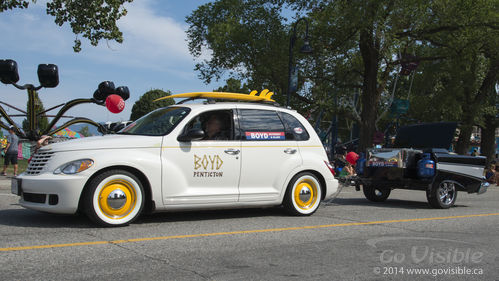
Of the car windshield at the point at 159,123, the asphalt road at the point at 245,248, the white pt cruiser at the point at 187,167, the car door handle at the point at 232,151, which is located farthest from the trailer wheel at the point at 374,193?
the car windshield at the point at 159,123

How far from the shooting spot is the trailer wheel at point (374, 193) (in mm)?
11148

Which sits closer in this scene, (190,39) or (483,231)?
(483,231)

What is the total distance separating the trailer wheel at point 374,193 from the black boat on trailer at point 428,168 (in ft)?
1.49

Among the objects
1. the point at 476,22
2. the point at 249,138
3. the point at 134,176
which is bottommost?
the point at 134,176

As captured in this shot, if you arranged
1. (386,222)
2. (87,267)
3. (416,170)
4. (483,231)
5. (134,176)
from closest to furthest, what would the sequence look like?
(87,267)
(134,176)
(483,231)
(386,222)
(416,170)

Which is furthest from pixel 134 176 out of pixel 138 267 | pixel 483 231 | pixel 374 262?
pixel 483 231

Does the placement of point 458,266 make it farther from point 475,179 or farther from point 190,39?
point 190,39

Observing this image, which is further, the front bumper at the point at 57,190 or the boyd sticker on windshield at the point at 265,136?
the boyd sticker on windshield at the point at 265,136

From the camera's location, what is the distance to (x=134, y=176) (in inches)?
249

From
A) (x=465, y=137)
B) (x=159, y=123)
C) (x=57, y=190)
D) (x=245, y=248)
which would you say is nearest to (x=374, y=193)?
(x=159, y=123)

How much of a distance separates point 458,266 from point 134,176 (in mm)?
3894

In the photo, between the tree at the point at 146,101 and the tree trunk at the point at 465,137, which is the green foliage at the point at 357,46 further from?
the tree at the point at 146,101

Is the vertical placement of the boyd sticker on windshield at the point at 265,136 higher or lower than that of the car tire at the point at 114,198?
higher

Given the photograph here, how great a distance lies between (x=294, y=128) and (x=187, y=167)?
6.75ft
